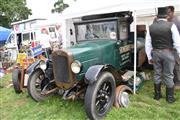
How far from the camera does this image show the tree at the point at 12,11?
102 feet

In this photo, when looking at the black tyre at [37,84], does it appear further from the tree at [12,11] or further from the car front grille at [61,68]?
the tree at [12,11]

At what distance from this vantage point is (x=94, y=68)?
16.0ft

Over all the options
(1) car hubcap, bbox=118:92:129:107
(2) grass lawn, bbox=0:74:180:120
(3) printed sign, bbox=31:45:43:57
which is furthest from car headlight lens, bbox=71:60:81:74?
(3) printed sign, bbox=31:45:43:57

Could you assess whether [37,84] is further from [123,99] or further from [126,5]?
[126,5]

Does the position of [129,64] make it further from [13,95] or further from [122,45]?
[13,95]

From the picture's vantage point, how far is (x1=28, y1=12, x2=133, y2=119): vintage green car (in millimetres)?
4863

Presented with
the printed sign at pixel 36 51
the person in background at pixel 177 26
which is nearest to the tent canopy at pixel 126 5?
the person in background at pixel 177 26

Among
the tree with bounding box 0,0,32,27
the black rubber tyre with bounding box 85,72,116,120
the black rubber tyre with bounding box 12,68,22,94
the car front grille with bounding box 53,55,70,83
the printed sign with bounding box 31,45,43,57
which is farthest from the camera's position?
the tree with bounding box 0,0,32,27

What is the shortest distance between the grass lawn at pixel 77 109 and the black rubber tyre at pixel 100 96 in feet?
0.58

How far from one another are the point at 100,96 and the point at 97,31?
1.99 meters

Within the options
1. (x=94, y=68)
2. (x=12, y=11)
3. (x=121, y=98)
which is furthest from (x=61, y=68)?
(x=12, y=11)

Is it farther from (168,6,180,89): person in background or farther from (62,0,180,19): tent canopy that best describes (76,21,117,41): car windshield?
(168,6,180,89): person in background

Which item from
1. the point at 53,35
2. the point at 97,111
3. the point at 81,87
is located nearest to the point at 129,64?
the point at 81,87

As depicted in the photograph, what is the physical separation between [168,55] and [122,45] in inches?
52.4
